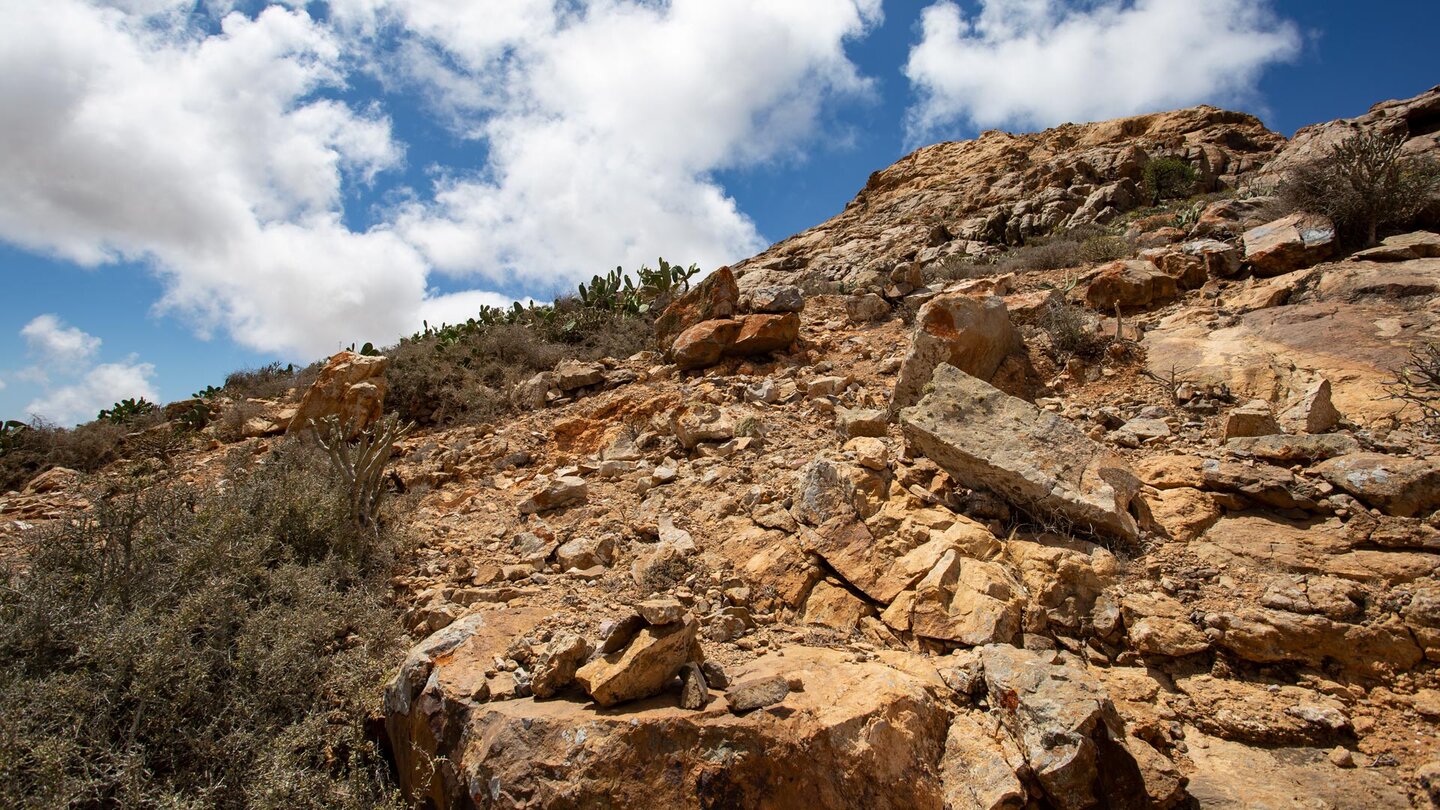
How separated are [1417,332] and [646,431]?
6426 mm

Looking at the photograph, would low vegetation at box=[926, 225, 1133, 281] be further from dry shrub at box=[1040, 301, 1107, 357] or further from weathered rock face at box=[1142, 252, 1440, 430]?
dry shrub at box=[1040, 301, 1107, 357]

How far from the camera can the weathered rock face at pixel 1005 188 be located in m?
16.2

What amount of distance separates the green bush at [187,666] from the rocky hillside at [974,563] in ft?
1.07

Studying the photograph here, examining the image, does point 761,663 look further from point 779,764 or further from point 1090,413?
point 1090,413

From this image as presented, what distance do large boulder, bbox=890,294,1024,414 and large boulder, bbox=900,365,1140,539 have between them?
0.99 m

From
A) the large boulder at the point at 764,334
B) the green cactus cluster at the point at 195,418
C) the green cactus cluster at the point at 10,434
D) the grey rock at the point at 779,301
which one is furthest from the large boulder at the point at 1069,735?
the green cactus cluster at the point at 10,434

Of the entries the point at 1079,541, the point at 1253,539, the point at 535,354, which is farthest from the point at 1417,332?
the point at 535,354

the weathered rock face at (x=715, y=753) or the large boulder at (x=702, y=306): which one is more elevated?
the large boulder at (x=702, y=306)

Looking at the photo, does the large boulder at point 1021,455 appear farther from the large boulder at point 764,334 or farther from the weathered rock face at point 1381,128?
the weathered rock face at point 1381,128

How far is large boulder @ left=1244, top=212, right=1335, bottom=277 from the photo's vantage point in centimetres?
692

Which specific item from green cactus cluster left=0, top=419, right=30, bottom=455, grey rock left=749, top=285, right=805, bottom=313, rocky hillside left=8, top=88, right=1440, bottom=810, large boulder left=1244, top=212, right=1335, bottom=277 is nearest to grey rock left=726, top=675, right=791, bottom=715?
rocky hillside left=8, top=88, right=1440, bottom=810

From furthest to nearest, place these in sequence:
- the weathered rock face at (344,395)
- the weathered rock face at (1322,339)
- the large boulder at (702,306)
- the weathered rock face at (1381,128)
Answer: the weathered rock face at (1381,128) < the large boulder at (702,306) < the weathered rock face at (344,395) < the weathered rock face at (1322,339)

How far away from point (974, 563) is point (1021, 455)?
2.99 ft

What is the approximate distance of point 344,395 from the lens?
8.04 metres
